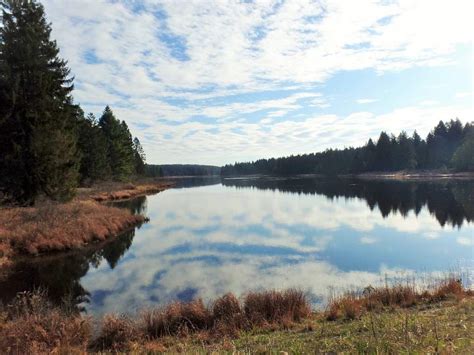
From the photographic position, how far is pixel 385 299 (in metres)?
10.9

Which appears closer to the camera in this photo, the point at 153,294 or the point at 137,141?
the point at 153,294

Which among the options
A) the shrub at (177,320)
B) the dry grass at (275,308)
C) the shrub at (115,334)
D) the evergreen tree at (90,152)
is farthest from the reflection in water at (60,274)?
the evergreen tree at (90,152)

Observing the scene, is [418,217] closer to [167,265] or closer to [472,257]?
[472,257]

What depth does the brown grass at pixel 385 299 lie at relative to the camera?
974 centimetres

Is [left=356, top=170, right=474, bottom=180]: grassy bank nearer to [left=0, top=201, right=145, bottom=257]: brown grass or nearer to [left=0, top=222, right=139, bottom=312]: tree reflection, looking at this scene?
[left=0, top=201, right=145, bottom=257]: brown grass

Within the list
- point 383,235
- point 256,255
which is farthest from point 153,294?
point 383,235

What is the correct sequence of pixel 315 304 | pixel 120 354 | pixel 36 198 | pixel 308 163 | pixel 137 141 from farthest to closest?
pixel 308 163
pixel 137 141
pixel 36 198
pixel 315 304
pixel 120 354

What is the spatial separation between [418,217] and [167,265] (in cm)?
2248

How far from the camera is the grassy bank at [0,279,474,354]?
6613mm

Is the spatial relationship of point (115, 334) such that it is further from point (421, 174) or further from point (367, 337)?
point (421, 174)

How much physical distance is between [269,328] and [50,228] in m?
17.8

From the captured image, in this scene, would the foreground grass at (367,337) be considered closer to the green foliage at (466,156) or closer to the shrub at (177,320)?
the shrub at (177,320)

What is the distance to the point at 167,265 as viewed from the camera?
1877 cm

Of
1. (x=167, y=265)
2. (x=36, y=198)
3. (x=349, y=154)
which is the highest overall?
(x=349, y=154)
